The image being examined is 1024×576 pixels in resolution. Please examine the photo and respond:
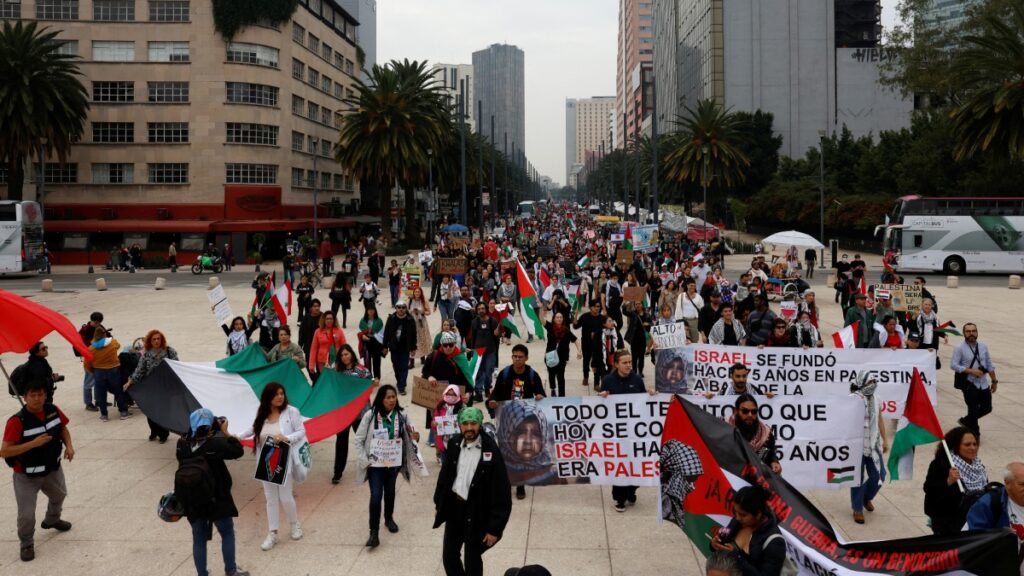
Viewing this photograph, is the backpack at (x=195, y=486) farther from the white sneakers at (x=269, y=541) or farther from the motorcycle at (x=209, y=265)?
the motorcycle at (x=209, y=265)

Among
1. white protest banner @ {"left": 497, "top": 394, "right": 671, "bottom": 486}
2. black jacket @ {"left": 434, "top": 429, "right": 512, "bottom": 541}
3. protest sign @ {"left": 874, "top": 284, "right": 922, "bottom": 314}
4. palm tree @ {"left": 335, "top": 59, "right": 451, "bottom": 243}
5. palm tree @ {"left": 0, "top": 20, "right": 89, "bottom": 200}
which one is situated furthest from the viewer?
palm tree @ {"left": 335, "top": 59, "right": 451, "bottom": 243}

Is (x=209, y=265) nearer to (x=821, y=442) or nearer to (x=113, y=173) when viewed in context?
(x=113, y=173)

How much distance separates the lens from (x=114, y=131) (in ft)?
187

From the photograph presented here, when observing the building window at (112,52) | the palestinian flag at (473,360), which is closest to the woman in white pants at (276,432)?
the palestinian flag at (473,360)

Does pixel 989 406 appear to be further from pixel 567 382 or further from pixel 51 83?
pixel 51 83

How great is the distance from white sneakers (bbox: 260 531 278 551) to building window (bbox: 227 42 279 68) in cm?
5489

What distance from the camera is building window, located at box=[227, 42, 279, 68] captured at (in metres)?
57.2

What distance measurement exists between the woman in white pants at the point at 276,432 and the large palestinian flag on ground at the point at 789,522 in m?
3.35

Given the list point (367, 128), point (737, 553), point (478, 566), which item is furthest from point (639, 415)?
point (367, 128)

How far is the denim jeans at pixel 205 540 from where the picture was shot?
6734 millimetres

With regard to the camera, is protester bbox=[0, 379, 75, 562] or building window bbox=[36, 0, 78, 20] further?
building window bbox=[36, 0, 78, 20]

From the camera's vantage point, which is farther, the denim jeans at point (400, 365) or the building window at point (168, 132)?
the building window at point (168, 132)

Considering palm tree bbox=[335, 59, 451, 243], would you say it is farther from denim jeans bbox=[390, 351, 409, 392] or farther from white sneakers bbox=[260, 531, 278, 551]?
white sneakers bbox=[260, 531, 278, 551]

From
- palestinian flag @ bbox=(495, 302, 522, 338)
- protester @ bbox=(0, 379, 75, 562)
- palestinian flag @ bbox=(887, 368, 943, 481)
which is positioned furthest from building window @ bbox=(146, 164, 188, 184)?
palestinian flag @ bbox=(887, 368, 943, 481)
